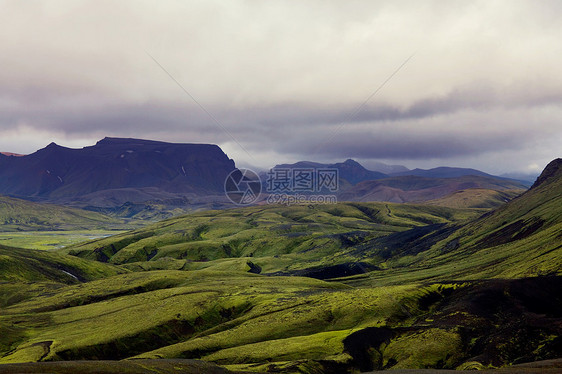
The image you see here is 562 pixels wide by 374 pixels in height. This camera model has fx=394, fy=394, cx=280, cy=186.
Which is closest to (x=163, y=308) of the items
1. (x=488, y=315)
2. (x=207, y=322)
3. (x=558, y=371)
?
(x=207, y=322)

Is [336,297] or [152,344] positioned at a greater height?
[336,297]

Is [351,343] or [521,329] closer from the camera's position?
[521,329]

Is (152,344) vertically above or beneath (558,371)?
beneath

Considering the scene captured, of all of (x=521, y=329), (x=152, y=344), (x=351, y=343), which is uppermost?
(x=521, y=329)

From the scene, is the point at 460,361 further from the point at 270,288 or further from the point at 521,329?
the point at 270,288

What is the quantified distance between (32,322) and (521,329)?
507 feet

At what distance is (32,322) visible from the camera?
14100 cm

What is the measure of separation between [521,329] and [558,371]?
2759 cm

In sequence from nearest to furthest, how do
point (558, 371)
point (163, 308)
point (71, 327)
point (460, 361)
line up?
1. point (558, 371)
2. point (460, 361)
3. point (71, 327)
4. point (163, 308)

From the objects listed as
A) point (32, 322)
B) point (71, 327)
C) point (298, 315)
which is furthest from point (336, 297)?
point (32, 322)

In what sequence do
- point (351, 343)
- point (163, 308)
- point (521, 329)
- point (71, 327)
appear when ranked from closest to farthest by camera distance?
point (521, 329), point (351, 343), point (71, 327), point (163, 308)

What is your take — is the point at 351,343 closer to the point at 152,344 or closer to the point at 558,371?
the point at 558,371

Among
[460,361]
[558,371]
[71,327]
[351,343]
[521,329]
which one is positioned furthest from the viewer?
[71,327]

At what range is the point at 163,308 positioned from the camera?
5728 inches
